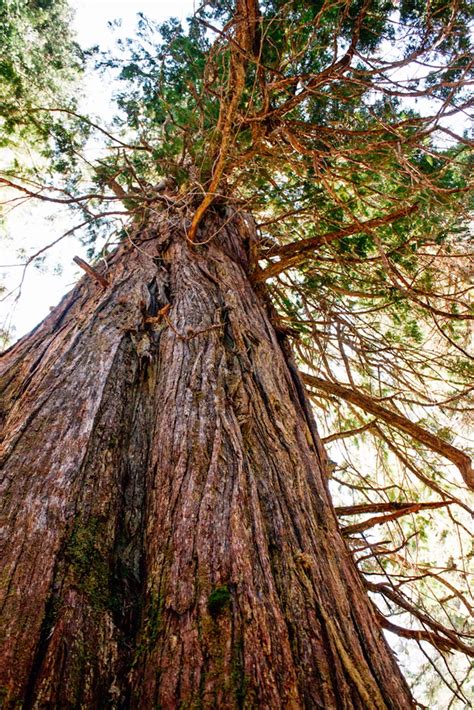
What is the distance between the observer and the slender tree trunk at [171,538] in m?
0.94

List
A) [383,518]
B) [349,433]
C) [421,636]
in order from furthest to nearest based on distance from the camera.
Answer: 1. [349,433]
2. [421,636]
3. [383,518]

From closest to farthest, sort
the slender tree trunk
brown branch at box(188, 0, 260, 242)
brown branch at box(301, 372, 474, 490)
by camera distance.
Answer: the slender tree trunk, brown branch at box(188, 0, 260, 242), brown branch at box(301, 372, 474, 490)

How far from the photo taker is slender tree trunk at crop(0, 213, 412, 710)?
3.10 feet

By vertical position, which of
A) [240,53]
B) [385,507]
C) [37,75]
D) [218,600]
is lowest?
[218,600]

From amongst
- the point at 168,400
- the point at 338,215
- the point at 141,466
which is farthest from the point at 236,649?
the point at 338,215

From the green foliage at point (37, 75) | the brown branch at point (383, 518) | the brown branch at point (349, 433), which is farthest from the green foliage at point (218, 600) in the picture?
the green foliage at point (37, 75)

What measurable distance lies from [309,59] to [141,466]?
3.40 metres

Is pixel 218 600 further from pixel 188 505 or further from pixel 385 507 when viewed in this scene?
pixel 385 507

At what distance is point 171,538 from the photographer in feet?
3.97

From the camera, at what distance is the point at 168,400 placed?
1718mm

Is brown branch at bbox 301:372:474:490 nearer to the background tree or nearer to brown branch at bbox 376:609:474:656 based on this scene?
the background tree

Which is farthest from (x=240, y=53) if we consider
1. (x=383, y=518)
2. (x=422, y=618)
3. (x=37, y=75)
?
(x=37, y=75)

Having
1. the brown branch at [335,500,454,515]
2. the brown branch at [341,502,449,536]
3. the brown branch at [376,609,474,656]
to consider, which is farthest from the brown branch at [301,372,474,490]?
the brown branch at [376,609,474,656]

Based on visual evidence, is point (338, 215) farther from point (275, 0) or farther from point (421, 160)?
point (275, 0)
